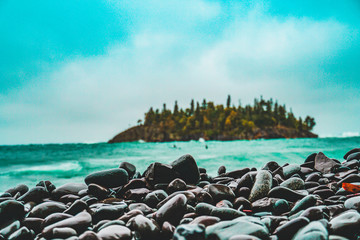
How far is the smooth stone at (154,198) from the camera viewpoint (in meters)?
3.14

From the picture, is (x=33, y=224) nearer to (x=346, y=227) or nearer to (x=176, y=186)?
(x=176, y=186)

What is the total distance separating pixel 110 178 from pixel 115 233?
1.79m

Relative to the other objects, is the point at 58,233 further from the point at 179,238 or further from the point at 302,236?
the point at 302,236

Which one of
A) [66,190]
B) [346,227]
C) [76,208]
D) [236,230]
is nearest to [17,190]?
[66,190]

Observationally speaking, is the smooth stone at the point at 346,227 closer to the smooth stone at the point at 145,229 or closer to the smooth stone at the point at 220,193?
the smooth stone at the point at 220,193

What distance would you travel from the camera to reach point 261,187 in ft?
10.2

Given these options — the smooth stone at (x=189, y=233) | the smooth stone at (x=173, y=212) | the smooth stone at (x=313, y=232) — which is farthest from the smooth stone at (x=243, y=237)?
the smooth stone at (x=173, y=212)

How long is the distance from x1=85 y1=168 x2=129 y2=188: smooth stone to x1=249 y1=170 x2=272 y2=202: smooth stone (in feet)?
6.82

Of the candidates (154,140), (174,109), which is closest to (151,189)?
(154,140)

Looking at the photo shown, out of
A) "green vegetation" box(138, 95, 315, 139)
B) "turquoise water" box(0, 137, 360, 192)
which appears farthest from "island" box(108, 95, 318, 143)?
"turquoise water" box(0, 137, 360, 192)

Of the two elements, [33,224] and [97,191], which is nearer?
[33,224]

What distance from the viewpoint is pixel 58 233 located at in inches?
85.9

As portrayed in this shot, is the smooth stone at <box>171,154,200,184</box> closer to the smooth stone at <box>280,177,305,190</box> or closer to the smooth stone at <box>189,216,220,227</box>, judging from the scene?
the smooth stone at <box>280,177,305,190</box>

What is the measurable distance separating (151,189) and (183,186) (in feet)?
1.87
